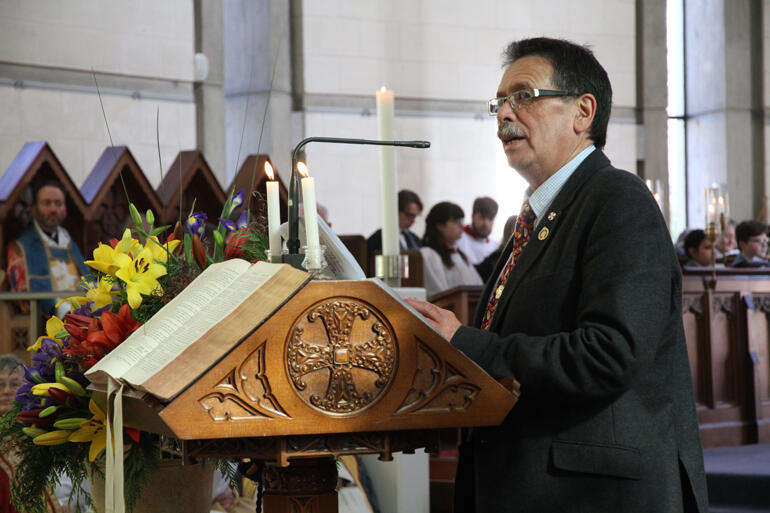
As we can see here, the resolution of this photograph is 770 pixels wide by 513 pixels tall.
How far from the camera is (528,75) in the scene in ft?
6.34

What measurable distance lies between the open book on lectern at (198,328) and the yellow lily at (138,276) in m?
0.18

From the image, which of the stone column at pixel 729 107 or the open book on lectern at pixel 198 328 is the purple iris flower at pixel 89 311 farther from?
the stone column at pixel 729 107

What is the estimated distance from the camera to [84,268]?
6.06m

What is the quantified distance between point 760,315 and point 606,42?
638cm

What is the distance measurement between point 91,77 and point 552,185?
7579 millimetres

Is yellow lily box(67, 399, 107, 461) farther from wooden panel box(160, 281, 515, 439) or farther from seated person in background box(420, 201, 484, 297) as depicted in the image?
seated person in background box(420, 201, 484, 297)

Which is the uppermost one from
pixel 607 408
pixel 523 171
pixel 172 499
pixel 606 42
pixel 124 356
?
pixel 606 42

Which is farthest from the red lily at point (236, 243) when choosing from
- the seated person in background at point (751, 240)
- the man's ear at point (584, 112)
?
the seated person in background at point (751, 240)

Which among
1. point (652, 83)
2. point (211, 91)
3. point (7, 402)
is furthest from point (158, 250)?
point (652, 83)

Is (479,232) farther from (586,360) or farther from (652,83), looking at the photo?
(586,360)

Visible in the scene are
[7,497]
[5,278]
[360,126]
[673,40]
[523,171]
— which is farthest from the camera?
[673,40]

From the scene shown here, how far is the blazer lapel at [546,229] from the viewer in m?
1.86

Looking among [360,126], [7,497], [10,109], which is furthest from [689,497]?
[360,126]

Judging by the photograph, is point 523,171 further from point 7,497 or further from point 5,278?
point 5,278
